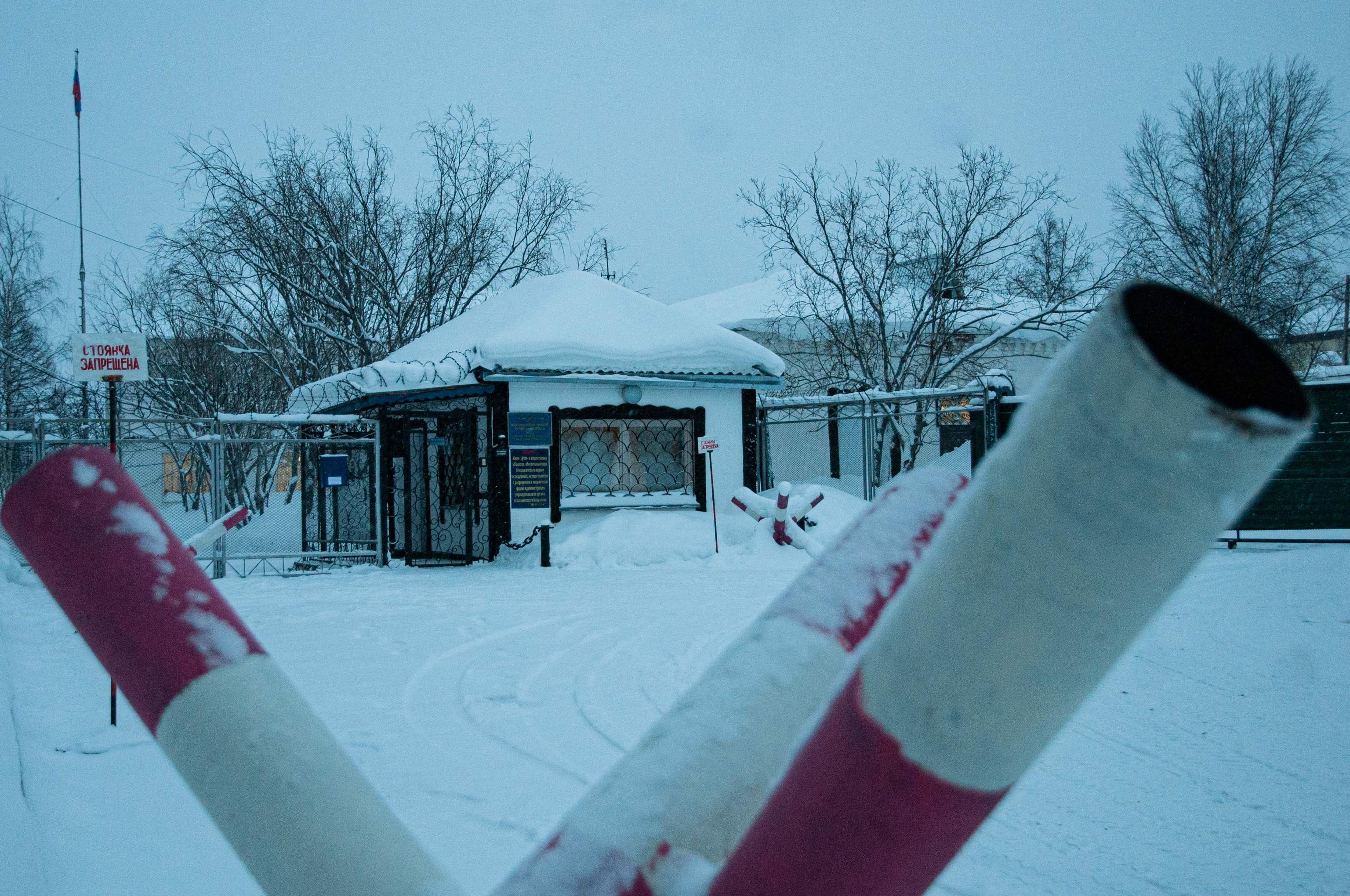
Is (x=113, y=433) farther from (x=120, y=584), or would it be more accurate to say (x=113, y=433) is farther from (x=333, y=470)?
(x=333, y=470)

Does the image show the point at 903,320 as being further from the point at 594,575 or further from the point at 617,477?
the point at 594,575

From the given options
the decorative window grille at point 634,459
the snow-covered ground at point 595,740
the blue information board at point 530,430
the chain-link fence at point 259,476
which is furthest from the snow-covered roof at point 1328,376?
the chain-link fence at point 259,476

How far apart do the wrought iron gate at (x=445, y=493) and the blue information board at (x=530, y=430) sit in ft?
2.04

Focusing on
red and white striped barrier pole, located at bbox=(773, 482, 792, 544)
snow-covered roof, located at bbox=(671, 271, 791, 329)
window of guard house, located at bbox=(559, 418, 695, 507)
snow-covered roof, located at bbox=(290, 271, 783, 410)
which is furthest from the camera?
snow-covered roof, located at bbox=(671, 271, 791, 329)

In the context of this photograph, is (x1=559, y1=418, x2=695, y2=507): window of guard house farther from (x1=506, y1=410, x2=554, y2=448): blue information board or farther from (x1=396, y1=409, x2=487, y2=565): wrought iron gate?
(x1=396, y1=409, x2=487, y2=565): wrought iron gate

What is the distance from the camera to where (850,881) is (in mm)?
879

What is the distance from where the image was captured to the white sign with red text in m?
5.43

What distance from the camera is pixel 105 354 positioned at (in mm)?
5449

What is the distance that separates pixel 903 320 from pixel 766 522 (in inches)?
350

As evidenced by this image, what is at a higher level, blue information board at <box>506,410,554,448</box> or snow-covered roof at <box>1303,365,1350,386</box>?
snow-covered roof at <box>1303,365,1350,386</box>

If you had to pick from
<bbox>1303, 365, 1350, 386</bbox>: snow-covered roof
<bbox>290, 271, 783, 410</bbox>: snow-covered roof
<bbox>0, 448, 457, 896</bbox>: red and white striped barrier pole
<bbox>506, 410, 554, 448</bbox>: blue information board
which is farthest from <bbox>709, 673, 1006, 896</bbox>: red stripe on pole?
<bbox>1303, 365, 1350, 386</bbox>: snow-covered roof

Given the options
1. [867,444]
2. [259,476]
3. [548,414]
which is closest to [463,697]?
[548,414]

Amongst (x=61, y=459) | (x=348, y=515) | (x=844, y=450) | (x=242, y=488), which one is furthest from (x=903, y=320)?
(x=61, y=459)

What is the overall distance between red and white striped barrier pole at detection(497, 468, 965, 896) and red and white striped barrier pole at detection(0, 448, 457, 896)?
29 centimetres
